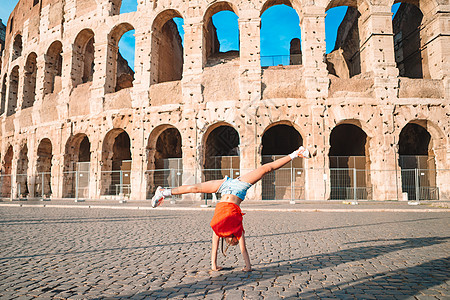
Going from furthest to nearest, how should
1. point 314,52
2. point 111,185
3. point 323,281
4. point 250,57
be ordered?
1. point 111,185
2. point 250,57
3. point 314,52
4. point 323,281

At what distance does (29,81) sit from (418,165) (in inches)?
1047

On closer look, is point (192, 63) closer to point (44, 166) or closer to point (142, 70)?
point (142, 70)

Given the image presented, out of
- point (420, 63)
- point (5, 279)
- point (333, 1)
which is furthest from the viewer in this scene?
point (420, 63)

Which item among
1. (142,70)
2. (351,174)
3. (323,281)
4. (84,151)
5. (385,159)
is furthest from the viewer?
(84,151)

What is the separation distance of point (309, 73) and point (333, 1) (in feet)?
13.9

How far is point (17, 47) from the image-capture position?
24031mm

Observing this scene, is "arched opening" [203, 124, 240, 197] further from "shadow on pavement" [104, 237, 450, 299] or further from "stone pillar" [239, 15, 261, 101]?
"shadow on pavement" [104, 237, 450, 299]

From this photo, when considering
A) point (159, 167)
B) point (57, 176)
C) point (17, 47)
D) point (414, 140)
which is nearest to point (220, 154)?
point (159, 167)

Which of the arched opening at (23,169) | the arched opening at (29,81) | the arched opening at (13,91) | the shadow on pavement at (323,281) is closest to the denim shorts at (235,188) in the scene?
the shadow on pavement at (323,281)

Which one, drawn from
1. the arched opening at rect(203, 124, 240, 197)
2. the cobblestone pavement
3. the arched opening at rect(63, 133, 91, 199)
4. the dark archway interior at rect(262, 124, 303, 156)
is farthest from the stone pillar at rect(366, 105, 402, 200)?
the arched opening at rect(63, 133, 91, 199)

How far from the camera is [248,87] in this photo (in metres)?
14.3

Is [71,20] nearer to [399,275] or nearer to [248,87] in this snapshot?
[248,87]

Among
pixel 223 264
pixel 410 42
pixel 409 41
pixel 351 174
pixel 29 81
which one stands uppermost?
pixel 409 41

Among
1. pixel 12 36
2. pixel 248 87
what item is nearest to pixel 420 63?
pixel 248 87
